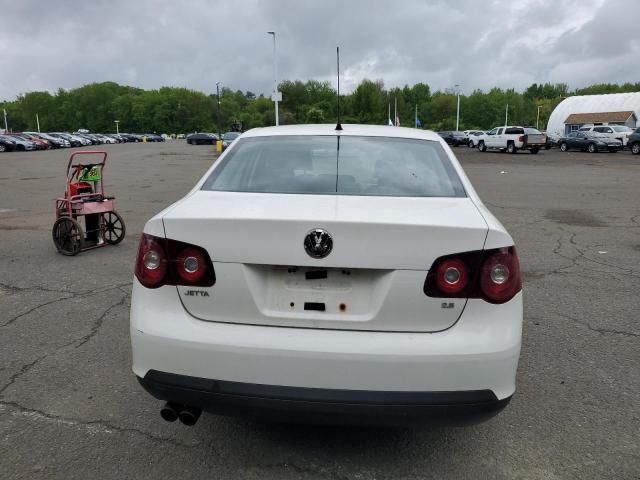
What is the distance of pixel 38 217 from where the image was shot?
11.4 metres

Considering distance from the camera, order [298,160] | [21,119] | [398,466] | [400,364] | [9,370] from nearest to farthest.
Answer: [400,364] → [398,466] → [298,160] → [9,370] → [21,119]

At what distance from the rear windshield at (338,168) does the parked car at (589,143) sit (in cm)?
3874

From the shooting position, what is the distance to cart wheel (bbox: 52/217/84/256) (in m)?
7.49

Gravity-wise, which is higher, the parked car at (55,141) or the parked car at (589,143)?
the parked car at (589,143)

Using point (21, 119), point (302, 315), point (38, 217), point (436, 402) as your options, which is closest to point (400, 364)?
point (436, 402)

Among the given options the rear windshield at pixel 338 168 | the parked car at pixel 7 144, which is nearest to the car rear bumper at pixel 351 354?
the rear windshield at pixel 338 168

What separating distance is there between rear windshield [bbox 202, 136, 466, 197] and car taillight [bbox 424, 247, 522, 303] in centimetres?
69

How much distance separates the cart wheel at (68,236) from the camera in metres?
7.49

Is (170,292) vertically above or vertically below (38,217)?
above

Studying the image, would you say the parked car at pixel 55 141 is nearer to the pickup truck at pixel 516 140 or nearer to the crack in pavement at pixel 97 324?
the pickup truck at pixel 516 140

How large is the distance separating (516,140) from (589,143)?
207 inches

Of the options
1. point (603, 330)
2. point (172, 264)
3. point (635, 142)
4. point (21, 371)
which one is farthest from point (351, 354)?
point (635, 142)

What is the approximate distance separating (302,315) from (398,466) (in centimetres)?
98

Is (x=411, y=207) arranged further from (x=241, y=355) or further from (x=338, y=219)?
(x=241, y=355)
